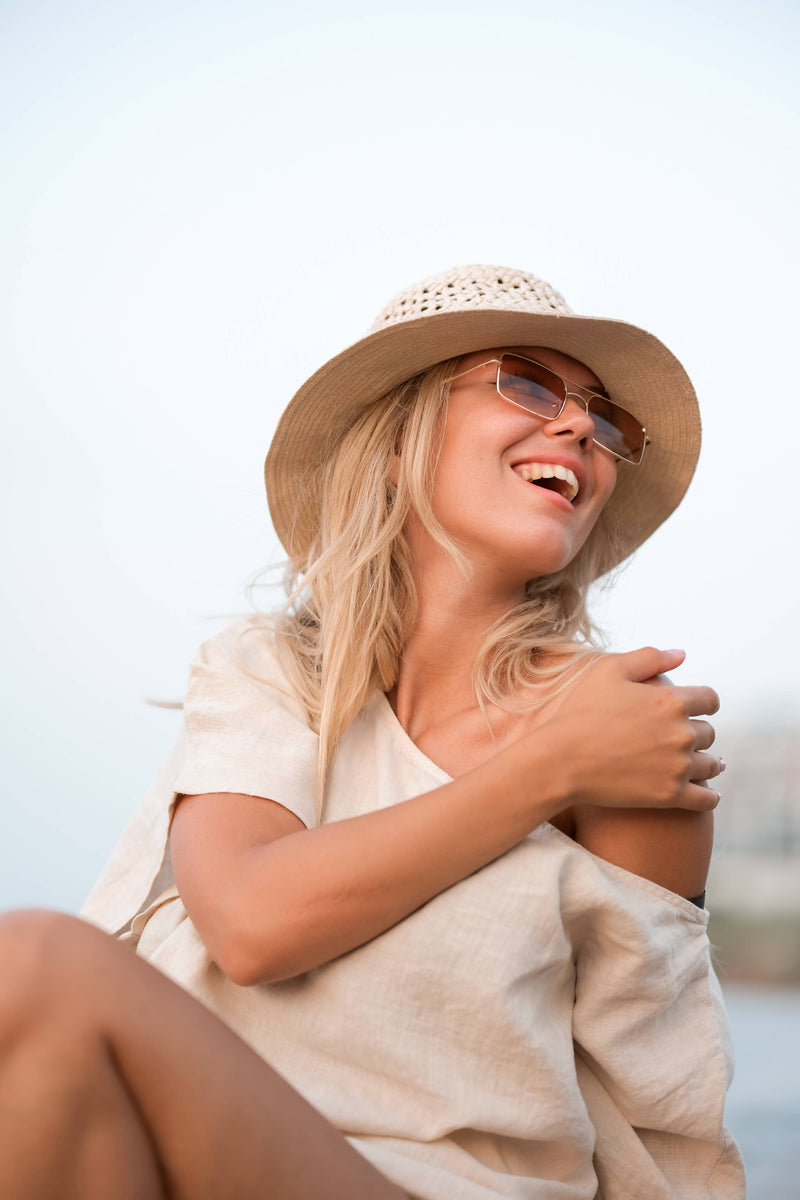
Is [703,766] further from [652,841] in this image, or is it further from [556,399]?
[556,399]

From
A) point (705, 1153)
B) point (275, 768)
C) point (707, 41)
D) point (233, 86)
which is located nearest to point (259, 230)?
point (233, 86)

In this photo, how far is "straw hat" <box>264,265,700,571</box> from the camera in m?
1.88

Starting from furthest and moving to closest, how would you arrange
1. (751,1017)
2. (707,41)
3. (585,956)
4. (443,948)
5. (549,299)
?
1. (707,41)
2. (751,1017)
3. (549,299)
4. (585,956)
5. (443,948)

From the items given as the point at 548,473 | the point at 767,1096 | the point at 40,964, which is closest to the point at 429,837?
the point at 40,964

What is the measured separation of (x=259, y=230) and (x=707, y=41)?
352cm

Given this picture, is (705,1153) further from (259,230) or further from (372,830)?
(259,230)

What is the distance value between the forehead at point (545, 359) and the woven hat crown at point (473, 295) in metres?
0.09

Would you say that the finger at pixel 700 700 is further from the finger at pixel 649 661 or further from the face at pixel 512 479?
the face at pixel 512 479

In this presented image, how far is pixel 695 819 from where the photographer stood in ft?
5.15

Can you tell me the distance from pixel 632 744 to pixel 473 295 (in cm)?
92

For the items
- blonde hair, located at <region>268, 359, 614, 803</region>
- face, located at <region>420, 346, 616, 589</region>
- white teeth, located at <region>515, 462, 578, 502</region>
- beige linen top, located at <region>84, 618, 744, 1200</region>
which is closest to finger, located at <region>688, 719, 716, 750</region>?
beige linen top, located at <region>84, 618, 744, 1200</region>

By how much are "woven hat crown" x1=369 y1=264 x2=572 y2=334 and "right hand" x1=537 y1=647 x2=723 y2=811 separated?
2.53 ft

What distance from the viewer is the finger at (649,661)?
1.53 metres

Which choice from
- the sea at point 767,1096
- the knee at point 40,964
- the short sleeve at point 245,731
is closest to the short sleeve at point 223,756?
the short sleeve at point 245,731
